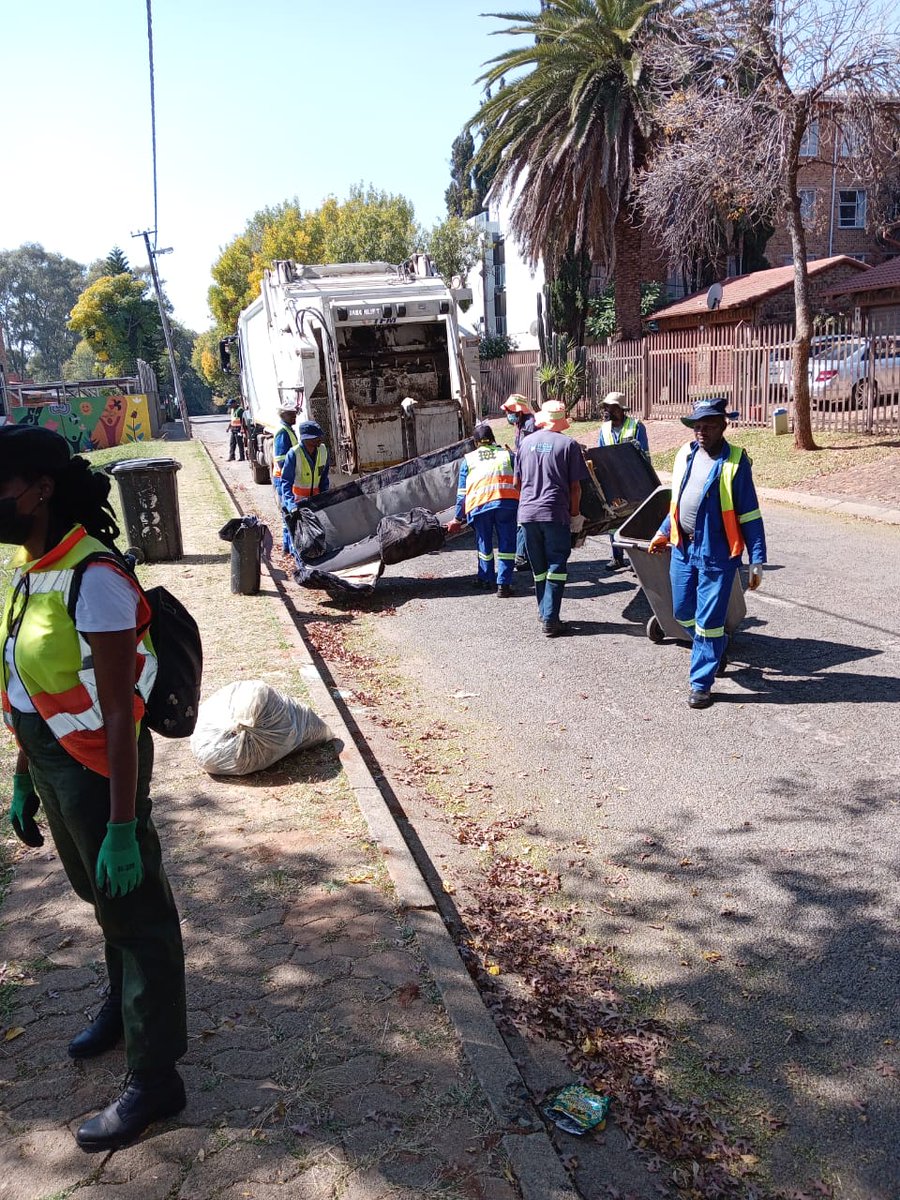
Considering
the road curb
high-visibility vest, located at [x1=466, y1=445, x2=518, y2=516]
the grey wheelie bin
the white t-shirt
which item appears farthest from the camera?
high-visibility vest, located at [x1=466, y1=445, x2=518, y2=516]

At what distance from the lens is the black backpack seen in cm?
279

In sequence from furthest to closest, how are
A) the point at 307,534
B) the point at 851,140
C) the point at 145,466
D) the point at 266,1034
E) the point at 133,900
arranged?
1. the point at 851,140
2. the point at 145,466
3. the point at 307,534
4. the point at 266,1034
5. the point at 133,900

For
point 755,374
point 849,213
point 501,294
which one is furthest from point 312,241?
point 755,374

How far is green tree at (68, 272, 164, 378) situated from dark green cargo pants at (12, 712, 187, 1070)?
59845 millimetres

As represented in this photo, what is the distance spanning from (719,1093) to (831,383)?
16640mm

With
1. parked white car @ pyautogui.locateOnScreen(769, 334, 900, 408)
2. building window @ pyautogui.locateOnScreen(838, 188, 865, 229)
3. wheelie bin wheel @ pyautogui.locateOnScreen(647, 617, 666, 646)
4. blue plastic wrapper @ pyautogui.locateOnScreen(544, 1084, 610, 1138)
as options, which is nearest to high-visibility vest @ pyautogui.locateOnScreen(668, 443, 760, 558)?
wheelie bin wheel @ pyautogui.locateOnScreen(647, 617, 666, 646)

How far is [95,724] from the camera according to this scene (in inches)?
99.0

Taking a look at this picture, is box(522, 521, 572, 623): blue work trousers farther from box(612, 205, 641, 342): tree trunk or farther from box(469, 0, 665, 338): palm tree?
box(612, 205, 641, 342): tree trunk

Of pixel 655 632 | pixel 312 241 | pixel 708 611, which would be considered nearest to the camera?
pixel 708 611

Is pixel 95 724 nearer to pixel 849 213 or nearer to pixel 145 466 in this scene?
pixel 145 466

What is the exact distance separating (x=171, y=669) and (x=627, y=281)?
1123 inches

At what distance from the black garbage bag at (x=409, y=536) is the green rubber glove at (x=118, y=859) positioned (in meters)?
6.96

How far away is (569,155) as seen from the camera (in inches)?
1012

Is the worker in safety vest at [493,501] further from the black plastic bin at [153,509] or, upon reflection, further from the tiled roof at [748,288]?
the tiled roof at [748,288]
